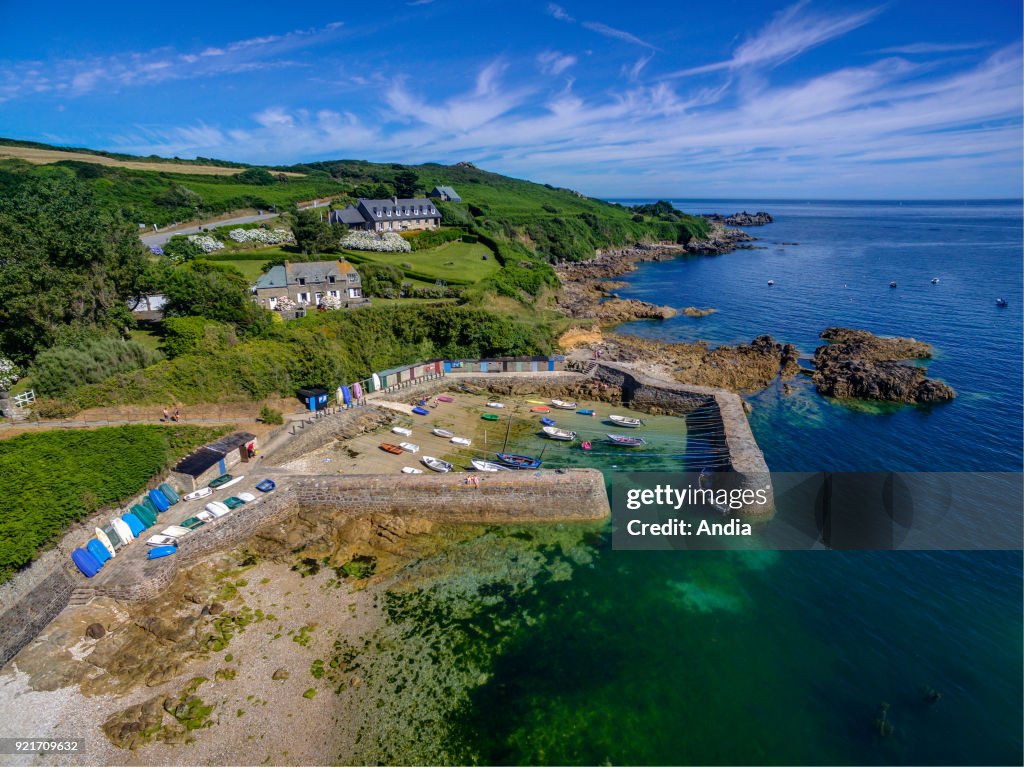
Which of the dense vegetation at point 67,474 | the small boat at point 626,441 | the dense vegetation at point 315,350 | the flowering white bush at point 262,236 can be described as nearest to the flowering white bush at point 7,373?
the dense vegetation at point 315,350

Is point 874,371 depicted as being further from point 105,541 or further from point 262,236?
point 262,236

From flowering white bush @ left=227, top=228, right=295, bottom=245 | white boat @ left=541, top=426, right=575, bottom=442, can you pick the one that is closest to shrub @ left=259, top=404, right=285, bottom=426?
white boat @ left=541, top=426, right=575, bottom=442

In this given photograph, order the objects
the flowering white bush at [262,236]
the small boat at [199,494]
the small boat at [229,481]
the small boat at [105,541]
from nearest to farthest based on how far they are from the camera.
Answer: the small boat at [105,541], the small boat at [199,494], the small boat at [229,481], the flowering white bush at [262,236]

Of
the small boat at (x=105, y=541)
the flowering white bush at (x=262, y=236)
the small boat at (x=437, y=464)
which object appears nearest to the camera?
the small boat at (x=105, y=541)

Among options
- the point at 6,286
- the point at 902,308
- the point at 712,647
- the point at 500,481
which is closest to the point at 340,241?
the point at 6,286

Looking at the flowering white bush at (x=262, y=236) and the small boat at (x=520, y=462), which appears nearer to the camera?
the small boat at (x=520, y=462)

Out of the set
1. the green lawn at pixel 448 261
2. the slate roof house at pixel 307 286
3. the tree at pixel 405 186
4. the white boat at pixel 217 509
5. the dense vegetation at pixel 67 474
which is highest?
the tree at pixel 405 186

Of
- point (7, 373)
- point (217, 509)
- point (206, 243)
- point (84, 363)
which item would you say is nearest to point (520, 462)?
point (217, 509)

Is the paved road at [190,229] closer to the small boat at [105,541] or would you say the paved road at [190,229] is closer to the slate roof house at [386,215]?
the slate roof house at [386,215]

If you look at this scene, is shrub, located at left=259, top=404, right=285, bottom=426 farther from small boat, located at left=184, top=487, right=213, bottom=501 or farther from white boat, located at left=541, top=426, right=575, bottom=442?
white boat, located at left=541, top=426, right=575, bottom=442

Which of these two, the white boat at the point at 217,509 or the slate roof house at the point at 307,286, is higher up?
the slate roof house at the point at 307,286
